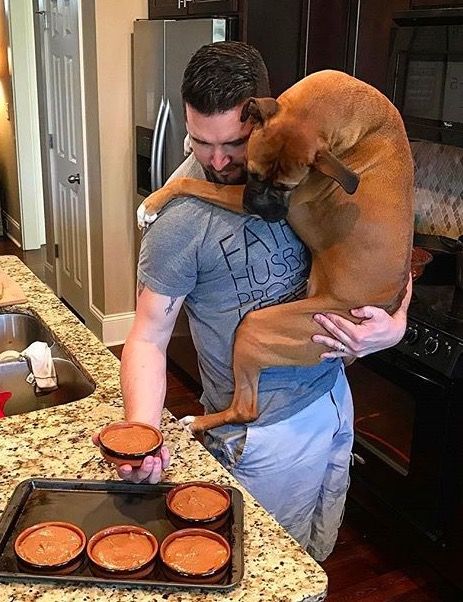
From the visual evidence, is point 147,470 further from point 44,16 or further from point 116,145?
point 44,16

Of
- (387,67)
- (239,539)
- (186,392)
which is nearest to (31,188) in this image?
(186,392)

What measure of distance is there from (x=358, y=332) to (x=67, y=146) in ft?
11.1

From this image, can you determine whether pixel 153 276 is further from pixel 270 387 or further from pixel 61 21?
pixel 61 21

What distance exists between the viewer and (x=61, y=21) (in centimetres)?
420

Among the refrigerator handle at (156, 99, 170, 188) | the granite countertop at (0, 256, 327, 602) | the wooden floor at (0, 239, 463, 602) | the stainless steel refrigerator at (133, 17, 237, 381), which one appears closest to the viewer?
the granite countertop at (0, 256, 327, 602)

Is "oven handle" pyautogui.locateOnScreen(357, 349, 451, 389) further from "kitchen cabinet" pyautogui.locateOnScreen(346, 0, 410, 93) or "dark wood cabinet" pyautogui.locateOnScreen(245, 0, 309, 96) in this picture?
"dark wood cabinet" pyautogui.locateOnScreen(245, 0, 309, 96)

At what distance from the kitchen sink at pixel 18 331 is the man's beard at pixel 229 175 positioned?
81 cm

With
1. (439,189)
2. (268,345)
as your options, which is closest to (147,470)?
(268,345)

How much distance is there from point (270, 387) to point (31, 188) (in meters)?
4.94

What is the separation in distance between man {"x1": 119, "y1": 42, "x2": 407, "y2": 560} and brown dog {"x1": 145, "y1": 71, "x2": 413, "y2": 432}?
0.03 metres

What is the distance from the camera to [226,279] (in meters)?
1.41

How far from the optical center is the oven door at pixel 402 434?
2201 millimetres

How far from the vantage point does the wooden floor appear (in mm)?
2340

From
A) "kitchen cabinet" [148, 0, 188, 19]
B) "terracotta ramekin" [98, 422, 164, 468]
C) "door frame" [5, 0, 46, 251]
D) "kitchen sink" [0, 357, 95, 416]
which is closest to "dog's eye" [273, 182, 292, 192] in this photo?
"terracotta ramekin" [98, 422, 164, 468]
